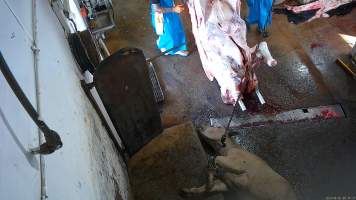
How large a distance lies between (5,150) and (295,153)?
3.79 m

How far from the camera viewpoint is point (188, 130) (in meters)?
3.67

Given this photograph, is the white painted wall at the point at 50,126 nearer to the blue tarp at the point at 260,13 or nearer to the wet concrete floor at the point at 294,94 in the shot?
the wet concrete floor at the point at 294,94

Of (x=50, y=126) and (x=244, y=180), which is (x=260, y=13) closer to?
(x=244, y=180)

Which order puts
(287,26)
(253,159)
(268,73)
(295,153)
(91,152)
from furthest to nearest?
(287,26), (268,73), (295,153), (253,159), (91,152)

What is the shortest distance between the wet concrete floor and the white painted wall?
3.95 ft

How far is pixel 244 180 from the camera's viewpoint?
9.80ft

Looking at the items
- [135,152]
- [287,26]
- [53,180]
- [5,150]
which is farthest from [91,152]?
[287,26]

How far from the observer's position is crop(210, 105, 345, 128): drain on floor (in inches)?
173

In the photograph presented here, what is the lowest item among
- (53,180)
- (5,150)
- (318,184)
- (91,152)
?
(318,184)

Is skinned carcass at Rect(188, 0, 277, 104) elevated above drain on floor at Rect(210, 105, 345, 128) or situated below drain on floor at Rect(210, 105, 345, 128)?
above

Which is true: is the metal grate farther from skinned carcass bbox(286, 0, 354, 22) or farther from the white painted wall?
skinned carcass bbox(286, 0, 354, 22)

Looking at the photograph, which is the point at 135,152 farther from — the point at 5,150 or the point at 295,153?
the point at 5,150

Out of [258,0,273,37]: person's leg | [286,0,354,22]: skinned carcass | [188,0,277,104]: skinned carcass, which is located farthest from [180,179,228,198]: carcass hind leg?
[286,0,354,22]: skinned carcass

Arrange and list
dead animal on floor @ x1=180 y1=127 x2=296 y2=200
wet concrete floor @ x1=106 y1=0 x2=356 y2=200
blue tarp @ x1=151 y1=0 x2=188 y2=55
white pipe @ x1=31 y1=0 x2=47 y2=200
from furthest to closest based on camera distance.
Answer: blue tarp @ x1=151 y1=0 x2=188 y2=55 → wet concrete floor @ x1=106 y1=0 x2=356 y2=200 → dead animal on floor @ x1=180 y1=127 x2=296 y2=200 → white pipe @ x1=31 y1=0 x2=47 y2=200
